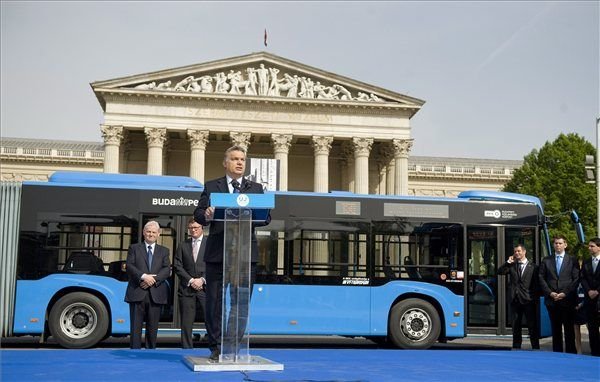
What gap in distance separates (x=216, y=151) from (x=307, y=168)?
7.83m

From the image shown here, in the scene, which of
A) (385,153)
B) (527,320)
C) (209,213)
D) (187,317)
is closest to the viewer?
(209,213)

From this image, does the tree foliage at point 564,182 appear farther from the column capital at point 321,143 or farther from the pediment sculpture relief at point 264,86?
the column capital at point 321,143

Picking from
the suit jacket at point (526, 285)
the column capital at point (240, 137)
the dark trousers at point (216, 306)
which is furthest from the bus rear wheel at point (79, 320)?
the column capital at point (240, 137)

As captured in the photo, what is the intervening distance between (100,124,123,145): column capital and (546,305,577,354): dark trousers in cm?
4434

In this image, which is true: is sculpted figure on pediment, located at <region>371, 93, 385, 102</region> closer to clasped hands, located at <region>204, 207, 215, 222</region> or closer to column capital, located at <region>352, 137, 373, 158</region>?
column capital, located at <region>352, 137, 373, 158</region>

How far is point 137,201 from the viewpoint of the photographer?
15.4 m

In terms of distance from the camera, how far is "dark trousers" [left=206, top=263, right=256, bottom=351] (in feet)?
23.8

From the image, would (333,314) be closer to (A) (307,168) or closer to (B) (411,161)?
(A) (307,168)

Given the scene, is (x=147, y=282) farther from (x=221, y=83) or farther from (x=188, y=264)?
(x=221, y=83)

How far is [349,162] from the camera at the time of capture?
6162 cm

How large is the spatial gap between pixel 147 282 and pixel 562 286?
7.58 m

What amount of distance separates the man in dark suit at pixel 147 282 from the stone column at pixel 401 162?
46.3 meters

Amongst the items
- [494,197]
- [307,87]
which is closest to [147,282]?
[494,197]

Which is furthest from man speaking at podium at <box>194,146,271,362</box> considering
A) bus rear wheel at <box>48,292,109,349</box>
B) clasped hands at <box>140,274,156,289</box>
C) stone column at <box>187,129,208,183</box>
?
stone column at <box>187,129,208,183</box>
